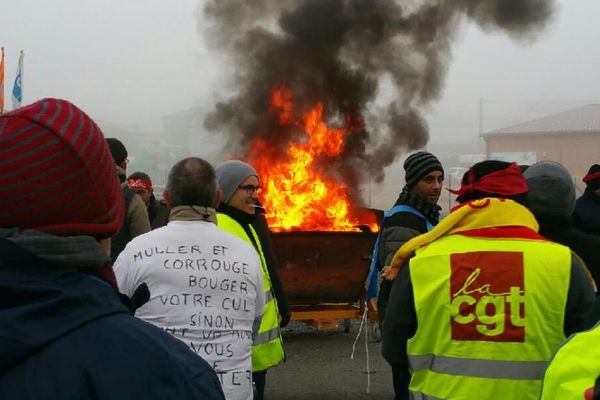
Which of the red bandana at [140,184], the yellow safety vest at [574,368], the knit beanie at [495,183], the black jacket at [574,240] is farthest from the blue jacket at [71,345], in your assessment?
the red bandana at [140,184]

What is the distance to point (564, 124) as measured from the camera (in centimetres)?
5066

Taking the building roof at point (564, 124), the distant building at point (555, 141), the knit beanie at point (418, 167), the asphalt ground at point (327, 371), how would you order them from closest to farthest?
the knit beanie at point (418, 167) < the asphalt ground at point (327, 371) < the distant building at point (555, 141) < the building roof at point (564, 124)

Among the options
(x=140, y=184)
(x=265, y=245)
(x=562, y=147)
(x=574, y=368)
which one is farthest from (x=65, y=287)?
(x=562, y=147)

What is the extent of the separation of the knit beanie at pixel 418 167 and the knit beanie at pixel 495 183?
154 cm

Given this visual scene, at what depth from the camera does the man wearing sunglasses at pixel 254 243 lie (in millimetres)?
3734

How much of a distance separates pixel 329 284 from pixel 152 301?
494 cm

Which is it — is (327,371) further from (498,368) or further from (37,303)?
(37,303)

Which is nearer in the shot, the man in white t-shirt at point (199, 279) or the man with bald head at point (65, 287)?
the man with bald head at point (65, 287)

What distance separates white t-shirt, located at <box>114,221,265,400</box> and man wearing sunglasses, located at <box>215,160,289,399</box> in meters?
0.80

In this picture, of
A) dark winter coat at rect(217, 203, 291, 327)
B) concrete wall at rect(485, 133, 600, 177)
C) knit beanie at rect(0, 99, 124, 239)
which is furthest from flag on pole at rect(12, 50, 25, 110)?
concrete wall at rect(485, 133, 600, 177)

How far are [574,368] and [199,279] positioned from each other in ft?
5.58

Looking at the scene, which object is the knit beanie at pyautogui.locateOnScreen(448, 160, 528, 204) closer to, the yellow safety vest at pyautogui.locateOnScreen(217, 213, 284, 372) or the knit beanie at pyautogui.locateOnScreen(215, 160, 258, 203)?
the yellow safety vest at pyautogui.locateOnScreen(217, 213, 284, 372)

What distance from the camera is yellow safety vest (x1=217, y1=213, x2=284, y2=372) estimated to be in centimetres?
371

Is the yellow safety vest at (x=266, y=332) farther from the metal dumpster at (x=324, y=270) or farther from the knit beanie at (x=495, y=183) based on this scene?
the metal dumpster at (x=324, y=270)
